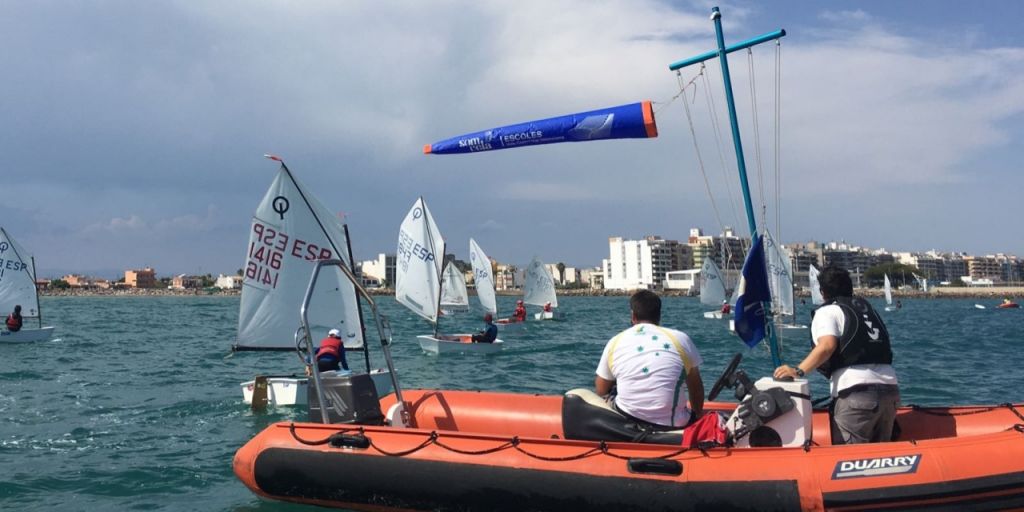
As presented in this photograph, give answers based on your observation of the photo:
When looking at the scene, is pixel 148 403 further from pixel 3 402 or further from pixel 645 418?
pixel 645 418

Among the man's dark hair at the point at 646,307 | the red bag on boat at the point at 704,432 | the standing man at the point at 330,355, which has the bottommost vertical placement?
the red bag on boat at the point at 704,432

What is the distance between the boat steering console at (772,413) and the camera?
642cm

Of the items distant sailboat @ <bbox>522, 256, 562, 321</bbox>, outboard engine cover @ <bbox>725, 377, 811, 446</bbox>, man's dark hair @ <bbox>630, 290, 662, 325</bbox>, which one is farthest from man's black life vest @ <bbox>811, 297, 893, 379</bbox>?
distant sailboat @ <bbox>522, 256, 562, 321</bbox>

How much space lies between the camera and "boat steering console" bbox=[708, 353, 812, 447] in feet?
21.1

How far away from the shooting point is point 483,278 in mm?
43812

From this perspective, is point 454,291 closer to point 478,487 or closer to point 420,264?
point 420,264

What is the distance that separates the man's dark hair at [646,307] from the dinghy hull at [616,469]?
1070 mm

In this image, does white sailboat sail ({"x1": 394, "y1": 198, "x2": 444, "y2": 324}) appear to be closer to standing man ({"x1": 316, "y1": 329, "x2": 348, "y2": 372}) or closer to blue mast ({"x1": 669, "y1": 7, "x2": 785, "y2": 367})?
standing man ({"x1": 316, "y1": 329, "x2": 348, "y2": 372})

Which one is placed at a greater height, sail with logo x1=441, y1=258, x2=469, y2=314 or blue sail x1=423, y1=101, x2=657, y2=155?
blue sail x1=423, y1=101, x2=657, y2=155

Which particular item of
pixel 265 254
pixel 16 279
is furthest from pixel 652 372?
pixel 16 279

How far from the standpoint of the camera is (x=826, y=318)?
20.9 ft

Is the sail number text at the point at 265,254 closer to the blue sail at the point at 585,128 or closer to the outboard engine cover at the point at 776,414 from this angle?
the blue sail at the point at 585,128

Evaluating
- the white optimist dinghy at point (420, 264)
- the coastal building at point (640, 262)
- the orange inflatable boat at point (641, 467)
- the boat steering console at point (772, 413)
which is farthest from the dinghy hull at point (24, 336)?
the coastal building at point (640, 262)

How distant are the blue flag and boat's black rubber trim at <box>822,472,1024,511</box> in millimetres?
3204
